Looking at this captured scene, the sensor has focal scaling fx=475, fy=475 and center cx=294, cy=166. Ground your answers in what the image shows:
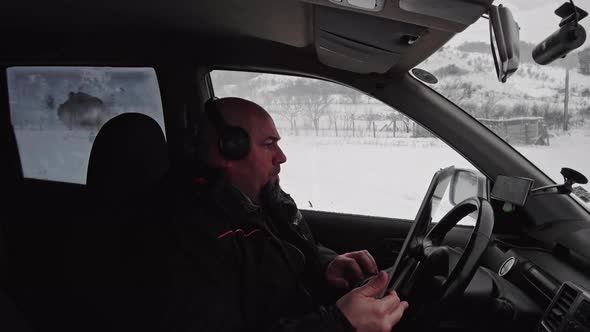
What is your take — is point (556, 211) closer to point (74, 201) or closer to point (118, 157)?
point (118, 157)

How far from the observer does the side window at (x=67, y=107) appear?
8.26 feet

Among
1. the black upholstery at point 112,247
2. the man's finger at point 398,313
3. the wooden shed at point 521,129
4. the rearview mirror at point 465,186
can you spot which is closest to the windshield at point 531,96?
→ the wooden shed at point 521,129

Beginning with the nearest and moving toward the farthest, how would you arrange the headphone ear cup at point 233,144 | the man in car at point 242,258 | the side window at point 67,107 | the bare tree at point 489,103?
the man in car at point 242,258, the headphone ear cup at point 233,144, the bare tree at point 489,103, the side window at point 67,107

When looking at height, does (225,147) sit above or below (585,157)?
above

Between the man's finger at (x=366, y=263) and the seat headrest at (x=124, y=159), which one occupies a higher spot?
the seat headrest at (x=124, y=159)

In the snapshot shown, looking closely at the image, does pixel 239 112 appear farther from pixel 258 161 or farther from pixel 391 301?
pixel 391 301

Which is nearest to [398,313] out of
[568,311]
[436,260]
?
[436,260]

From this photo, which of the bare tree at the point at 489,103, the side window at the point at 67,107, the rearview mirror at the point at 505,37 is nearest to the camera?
the rearview mirror at the point at 505,37

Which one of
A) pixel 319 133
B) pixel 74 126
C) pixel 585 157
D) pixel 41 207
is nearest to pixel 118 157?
pixel 319 133

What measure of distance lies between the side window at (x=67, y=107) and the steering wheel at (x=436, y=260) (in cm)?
158

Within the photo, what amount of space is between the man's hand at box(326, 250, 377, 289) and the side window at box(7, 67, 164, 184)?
49.2 inches

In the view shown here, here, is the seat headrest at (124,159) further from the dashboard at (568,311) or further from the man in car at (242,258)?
the dashboard at (568,311)

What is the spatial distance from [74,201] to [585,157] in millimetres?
2461

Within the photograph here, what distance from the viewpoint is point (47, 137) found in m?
2.75
